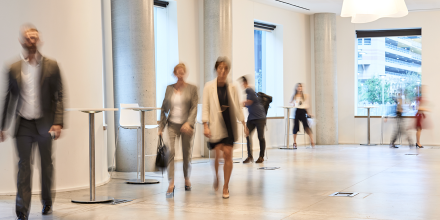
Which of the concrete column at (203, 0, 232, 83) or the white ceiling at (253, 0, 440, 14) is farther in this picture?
the white ceiling at (253, 0, 440, 14)

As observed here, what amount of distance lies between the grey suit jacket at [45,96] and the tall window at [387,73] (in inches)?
434

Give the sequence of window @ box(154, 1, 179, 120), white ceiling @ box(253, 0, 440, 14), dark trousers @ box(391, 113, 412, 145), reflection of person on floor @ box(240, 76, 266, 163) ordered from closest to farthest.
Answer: reflection of person on floor @ box(240, 76, 266, 163)
window @ box(154, 1, 179, 120)
dark trousers @ box(391, 113, 412, 145)
white ceiling @ box(253, 0, 440, 14)

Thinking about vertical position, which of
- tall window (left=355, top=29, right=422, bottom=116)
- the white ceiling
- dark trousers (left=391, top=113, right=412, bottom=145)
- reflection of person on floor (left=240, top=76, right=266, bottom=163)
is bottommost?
dark trousers (left=391, top=113, right=412, bottom=145)

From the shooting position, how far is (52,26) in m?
5.45

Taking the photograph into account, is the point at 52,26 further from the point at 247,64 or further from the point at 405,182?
the point at 247,64

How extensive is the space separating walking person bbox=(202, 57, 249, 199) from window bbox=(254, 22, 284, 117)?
774cm

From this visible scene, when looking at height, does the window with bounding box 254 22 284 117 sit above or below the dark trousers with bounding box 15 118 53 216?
Result: above

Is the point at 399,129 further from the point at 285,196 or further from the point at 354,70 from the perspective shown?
the point at 285,196

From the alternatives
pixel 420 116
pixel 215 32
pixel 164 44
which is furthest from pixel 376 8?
pixel 420 116

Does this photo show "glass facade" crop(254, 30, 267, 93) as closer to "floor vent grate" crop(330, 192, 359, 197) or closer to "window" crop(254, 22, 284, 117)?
"window" crop(254, 22, 284, 117)

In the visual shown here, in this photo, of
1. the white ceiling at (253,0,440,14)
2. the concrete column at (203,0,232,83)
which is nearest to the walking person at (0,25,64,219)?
the concrete column at (203,0,232,83)

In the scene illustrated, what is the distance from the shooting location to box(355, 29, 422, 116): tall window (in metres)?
13.5

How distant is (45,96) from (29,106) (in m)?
0.14

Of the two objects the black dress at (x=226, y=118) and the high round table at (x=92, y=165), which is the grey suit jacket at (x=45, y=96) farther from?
the black dress at (x=226, y=118)
